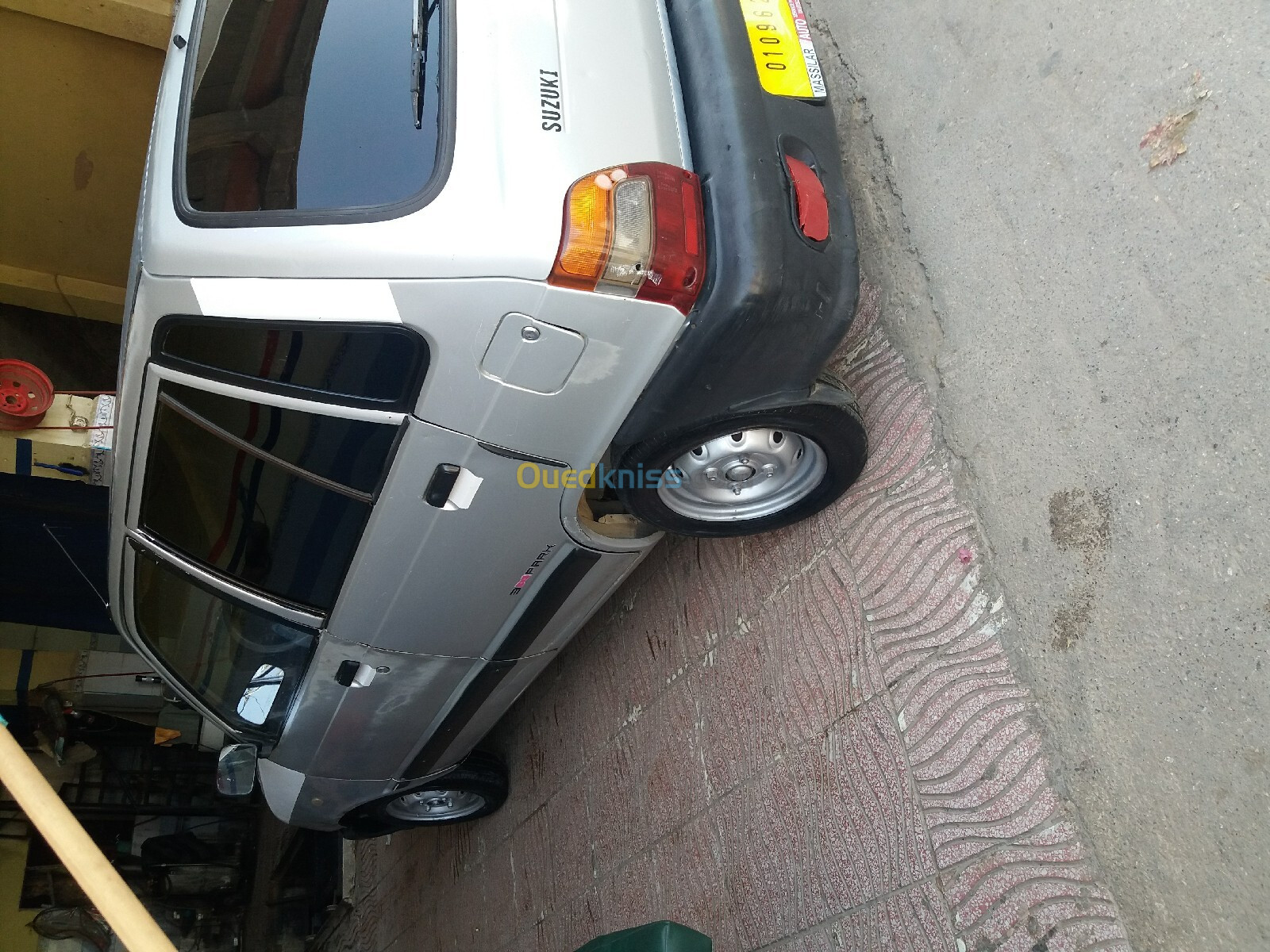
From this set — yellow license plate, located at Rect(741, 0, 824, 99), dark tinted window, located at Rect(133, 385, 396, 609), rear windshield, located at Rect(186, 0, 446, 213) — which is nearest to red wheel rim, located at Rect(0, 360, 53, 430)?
dark tinted window, located at Rect(133, 385, 396, 609)

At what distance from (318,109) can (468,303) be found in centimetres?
72

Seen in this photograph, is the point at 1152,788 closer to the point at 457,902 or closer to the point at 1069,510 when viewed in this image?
the point at 1069,510

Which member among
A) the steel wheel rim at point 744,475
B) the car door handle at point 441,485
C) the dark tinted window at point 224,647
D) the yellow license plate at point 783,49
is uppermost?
the yellow license plate at point 783,49

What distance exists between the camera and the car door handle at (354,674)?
9.85 feet

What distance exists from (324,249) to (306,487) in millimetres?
736

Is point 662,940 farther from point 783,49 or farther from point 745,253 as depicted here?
point 783,49

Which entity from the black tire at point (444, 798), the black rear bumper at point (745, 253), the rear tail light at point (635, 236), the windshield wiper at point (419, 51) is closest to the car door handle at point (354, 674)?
the black tire at point (444, 798)

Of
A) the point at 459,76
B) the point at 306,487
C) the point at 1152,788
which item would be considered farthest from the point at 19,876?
the point at 1152,788

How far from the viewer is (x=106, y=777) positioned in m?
7.21

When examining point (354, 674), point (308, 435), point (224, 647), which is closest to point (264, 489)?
point (308, 435)

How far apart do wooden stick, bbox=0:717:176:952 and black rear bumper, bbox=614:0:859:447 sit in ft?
4.78

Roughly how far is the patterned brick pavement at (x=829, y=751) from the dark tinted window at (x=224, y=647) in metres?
1.33

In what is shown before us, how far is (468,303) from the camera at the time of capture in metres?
1.96

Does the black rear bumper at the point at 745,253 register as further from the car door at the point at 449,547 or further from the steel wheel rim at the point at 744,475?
the car door at the point at 449,547
